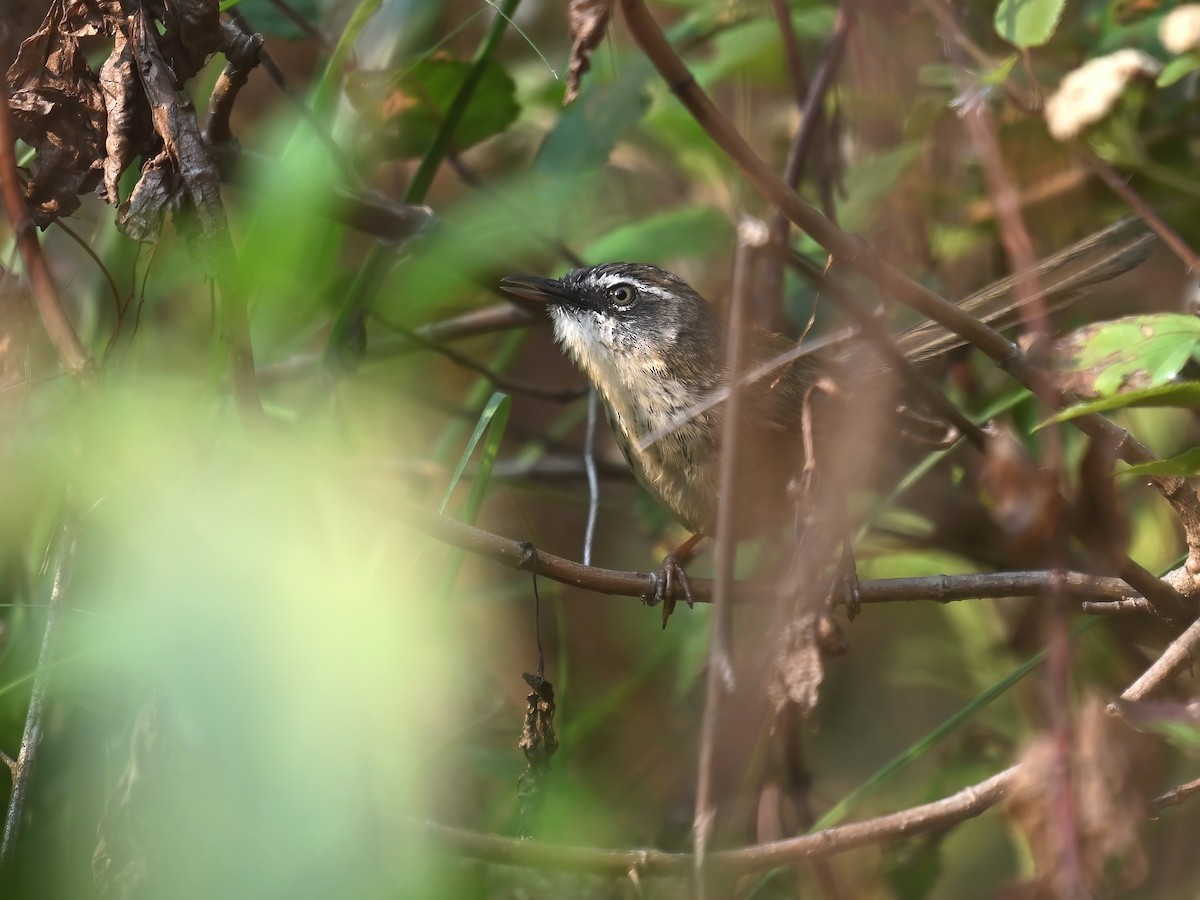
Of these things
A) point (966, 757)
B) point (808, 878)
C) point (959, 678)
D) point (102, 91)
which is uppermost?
point (102, 91)

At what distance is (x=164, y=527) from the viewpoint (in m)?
1.45

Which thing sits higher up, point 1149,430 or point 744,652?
point 1149,430

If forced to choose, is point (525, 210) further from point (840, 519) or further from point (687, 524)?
point (840, 519)

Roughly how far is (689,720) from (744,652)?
1.02 metres

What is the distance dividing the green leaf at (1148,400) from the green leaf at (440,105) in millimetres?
2004

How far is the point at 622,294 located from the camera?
3566 millimetres

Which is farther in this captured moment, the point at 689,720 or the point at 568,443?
the point at 568,443

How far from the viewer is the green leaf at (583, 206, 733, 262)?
10.7 feet

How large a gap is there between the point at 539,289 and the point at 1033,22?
156 centimetres

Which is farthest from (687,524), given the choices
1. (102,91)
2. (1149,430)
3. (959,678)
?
(102,91)

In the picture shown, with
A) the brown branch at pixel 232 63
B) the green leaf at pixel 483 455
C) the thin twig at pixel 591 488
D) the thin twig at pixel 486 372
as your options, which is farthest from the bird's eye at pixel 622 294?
the brown branch at pixel 232 63

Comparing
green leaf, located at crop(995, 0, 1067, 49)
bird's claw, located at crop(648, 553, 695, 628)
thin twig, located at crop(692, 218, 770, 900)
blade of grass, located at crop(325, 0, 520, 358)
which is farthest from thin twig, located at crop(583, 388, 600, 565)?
green leaf, located at crop(995, 0, 1067, 49)

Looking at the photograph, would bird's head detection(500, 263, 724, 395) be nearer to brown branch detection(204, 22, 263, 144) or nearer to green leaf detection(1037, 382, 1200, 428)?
brown branch detection(204, 22, 263, 144)

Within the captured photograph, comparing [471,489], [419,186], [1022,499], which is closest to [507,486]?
[419,186]
